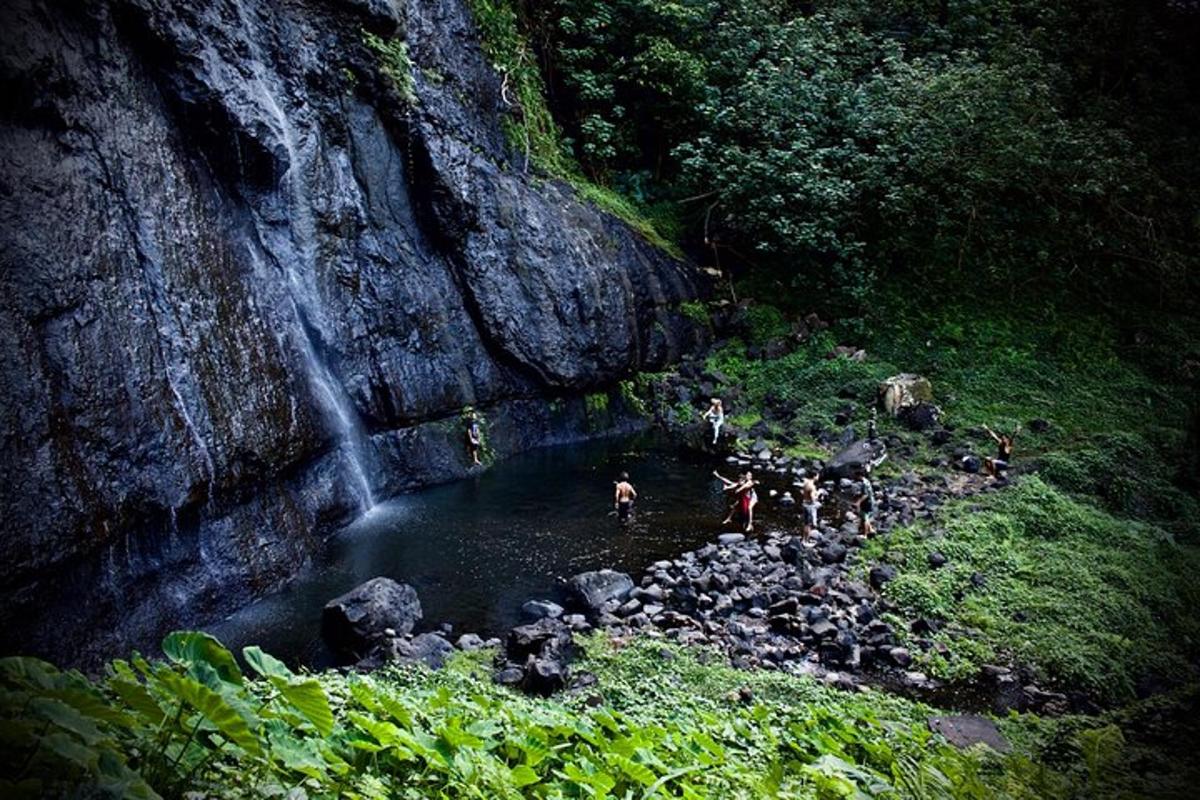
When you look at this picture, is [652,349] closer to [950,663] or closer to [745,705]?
[950,663]

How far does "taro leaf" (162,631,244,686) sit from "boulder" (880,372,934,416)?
1936 centimetres

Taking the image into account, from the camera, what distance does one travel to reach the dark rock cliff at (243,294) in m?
8.87

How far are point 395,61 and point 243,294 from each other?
7266 millimetres

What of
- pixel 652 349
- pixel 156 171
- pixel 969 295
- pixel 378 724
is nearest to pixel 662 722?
pixel 378 724

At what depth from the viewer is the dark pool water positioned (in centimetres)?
1098

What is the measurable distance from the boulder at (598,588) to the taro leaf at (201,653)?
7.85 metres

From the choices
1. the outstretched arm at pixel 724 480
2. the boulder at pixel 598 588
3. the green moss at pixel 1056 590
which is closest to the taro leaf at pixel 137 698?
the boulder at pixel 598 588

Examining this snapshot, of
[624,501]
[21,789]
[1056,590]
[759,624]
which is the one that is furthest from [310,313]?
[1056,590]

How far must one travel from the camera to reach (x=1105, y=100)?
24.4 metres

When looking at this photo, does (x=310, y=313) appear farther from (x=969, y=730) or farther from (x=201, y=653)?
(x=969, y=730)

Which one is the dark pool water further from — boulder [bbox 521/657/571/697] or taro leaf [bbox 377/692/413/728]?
taro leaf [bbox 377/692/413/728]

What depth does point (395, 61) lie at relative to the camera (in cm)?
1670

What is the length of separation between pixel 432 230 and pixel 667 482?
8.25 m

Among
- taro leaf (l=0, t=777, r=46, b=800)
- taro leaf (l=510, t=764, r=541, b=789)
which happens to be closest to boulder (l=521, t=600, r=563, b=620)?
taro leaf (l=510, t=764, r=541, b=789)
